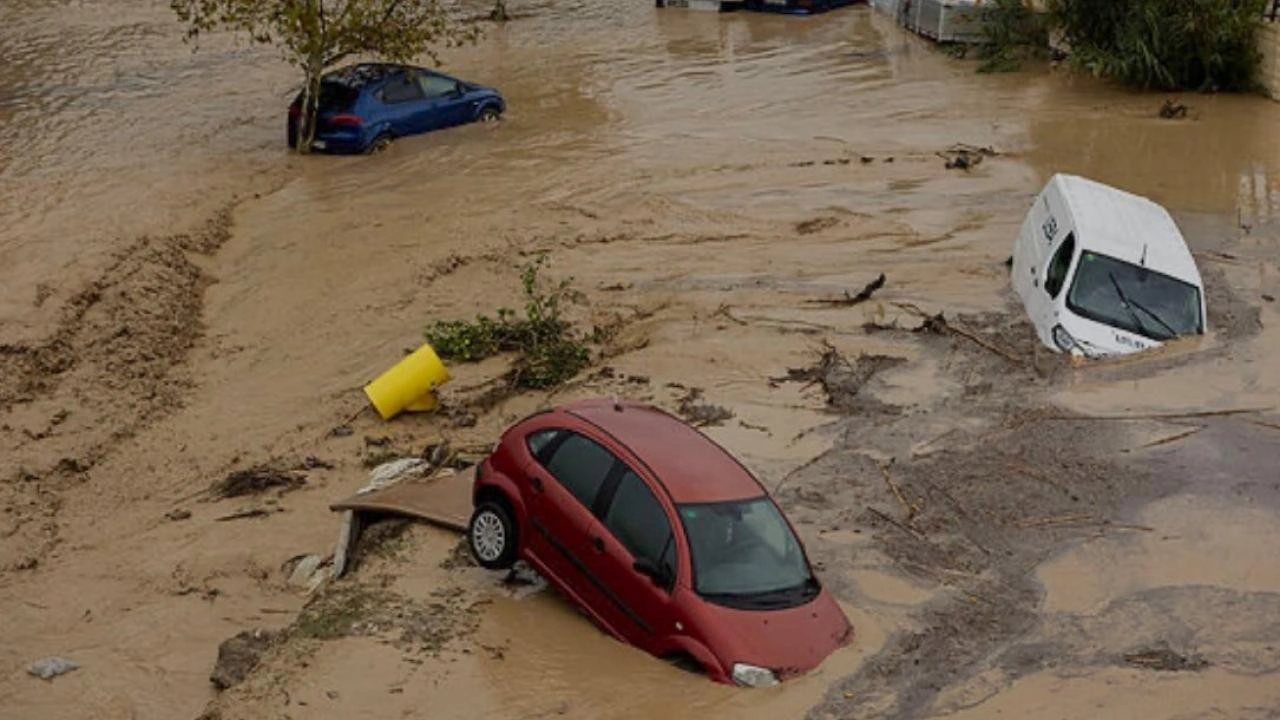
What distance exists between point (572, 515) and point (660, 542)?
696 millimetres

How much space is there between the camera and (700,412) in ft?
46.8

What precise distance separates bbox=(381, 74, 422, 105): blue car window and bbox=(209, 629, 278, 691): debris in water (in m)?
14.6

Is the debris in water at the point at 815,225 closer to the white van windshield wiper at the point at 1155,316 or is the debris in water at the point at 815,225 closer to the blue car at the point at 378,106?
the white van windshield wiper at the point at 1155,316

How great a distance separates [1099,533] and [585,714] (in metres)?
4.47

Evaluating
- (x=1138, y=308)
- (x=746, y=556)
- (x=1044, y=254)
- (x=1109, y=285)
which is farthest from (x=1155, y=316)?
(x=746, y=556)

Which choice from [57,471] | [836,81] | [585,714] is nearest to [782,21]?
[836,81]

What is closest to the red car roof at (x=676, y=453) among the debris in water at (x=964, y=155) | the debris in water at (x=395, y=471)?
the debris in water at (x=395, y=471)

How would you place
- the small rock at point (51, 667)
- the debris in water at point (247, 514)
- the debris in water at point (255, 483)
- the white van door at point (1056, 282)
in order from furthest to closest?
the white van door at point (1056, 282) → the debris in water at point (255, 483) → the debris in water at point (247, 514) → the small rock at point (51, 667)

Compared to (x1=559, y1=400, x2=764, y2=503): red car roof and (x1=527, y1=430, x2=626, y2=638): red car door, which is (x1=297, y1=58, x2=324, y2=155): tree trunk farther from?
(x1=527, y1=430, x2=626, y2=638): red car door

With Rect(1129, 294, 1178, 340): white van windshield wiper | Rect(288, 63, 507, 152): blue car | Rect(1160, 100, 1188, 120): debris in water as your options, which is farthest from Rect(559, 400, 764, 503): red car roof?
Rect(1160, 100, 1188, 120): debris in water

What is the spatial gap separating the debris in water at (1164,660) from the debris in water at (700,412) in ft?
15.1

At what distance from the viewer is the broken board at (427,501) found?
1183 cm

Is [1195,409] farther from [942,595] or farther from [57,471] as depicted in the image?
[57,471]

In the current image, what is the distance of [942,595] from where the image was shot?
10961mm
